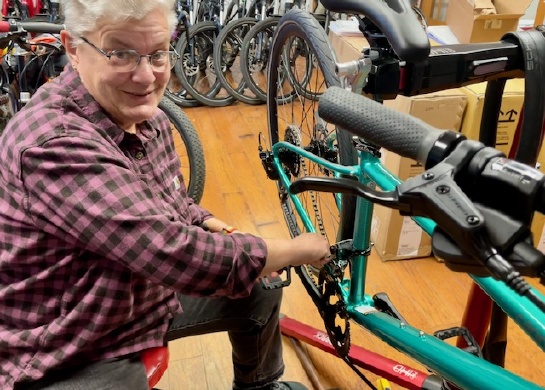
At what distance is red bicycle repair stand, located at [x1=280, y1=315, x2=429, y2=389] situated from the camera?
135 centimetres

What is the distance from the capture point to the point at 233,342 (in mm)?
1329

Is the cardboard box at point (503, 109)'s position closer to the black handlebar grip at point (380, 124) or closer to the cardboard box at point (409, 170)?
the cardboard box at point (409, 170)

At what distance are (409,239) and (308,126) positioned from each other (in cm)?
63

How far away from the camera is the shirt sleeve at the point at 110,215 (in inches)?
33.0

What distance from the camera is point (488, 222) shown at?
1.64 ft

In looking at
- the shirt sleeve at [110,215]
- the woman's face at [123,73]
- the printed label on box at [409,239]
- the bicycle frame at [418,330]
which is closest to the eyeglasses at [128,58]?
the woman's face at [123,73]

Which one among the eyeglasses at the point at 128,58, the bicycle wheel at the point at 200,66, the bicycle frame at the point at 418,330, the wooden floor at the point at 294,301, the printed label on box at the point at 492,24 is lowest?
the wooden floor at the point at 294,301

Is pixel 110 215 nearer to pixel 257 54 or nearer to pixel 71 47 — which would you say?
pixel 71 47

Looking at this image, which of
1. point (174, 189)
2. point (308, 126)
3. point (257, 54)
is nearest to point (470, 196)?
point (174, 189)

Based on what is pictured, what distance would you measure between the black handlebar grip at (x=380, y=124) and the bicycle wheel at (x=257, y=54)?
2514 millimetres

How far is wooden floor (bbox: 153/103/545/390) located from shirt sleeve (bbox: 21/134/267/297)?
2.46 ft

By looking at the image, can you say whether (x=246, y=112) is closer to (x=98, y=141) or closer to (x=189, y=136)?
(x=189, y=136)

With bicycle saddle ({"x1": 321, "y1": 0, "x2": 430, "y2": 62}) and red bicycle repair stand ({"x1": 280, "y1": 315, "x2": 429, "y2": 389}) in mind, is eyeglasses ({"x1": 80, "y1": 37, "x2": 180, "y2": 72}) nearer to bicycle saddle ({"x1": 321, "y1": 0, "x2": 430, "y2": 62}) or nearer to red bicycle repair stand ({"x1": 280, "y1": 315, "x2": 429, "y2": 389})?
bicycle saddle ({"x1": 321, "y1": 0, "x2": 430, "y2": 62})

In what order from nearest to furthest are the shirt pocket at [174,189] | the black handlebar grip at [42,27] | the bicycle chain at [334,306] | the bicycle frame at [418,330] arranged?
the bicycle frame at [418,330] < the shirt pocket at [174,189] < the bicycle chain at [334,306] < the black handlebar grip at [42,27]
